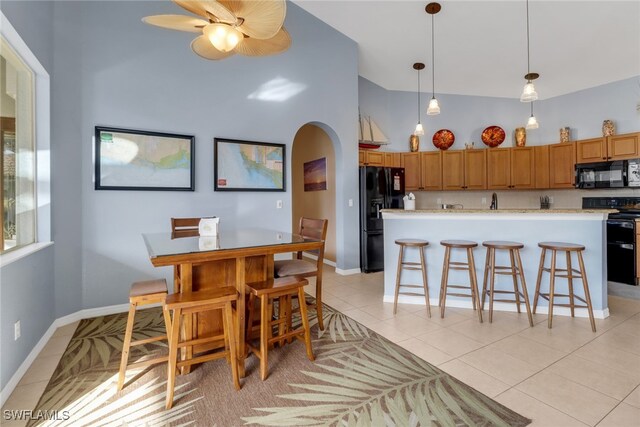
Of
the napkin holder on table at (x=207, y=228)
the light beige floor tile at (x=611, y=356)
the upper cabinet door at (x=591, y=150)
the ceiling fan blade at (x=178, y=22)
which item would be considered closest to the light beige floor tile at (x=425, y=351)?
the light beige floor tile at (x=611, y=356)

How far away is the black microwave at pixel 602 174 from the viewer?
448 cm

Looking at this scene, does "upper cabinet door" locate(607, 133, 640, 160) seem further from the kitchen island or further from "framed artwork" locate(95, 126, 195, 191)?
"framed artwork" locate(95, 126, 195, 191)

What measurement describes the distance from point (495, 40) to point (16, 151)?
216 inches

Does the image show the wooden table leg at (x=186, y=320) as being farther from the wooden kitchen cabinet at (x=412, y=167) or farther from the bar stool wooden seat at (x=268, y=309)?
the wooden kitchen cabinet at (x=412, y=167)

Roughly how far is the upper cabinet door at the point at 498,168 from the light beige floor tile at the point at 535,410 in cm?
453

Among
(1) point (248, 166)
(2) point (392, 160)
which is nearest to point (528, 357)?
(1) point (248, 166)

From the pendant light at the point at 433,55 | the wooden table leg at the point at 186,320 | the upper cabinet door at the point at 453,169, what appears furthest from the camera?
the upper cabinet door at the point at 453,169

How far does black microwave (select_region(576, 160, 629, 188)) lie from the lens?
448 cm

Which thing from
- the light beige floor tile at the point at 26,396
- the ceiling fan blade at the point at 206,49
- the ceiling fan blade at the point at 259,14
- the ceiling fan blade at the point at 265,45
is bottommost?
the light beige floor tile at the point at 26,396

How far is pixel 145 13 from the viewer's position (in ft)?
10.5

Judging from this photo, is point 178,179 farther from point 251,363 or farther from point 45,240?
point 251,363

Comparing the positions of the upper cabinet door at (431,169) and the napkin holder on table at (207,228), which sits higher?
the upper cabinet door at (431,169)

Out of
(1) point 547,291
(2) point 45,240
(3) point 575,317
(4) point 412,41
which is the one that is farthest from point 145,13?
(3) point 575,317

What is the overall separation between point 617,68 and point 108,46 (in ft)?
22.7
